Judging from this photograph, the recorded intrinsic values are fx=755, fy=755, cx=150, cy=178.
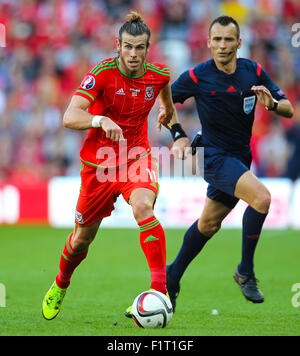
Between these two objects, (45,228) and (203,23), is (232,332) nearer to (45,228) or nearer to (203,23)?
(45,228)

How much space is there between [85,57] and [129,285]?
30.2 ft

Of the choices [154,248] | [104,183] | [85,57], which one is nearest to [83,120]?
[104,183]

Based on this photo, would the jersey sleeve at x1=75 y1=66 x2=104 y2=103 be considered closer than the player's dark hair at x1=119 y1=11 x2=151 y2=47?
Yes

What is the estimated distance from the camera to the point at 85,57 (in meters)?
Answer: 16.8

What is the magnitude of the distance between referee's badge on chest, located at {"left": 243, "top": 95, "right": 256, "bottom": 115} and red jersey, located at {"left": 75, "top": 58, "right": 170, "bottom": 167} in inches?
35.7

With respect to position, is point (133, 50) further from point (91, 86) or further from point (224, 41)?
point (224, 41)

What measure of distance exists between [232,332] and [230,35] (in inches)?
108

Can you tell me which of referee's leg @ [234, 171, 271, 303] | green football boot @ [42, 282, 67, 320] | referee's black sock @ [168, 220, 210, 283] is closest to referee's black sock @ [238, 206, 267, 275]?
referee's leg @ [234, 171, 271, 303]

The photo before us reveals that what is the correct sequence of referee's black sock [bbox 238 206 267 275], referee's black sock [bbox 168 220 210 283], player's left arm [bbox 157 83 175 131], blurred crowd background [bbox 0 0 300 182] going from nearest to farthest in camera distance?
player's left arm [bbox 157 83 175 131] → referee's black sock [bbox 238 206 267 275] → referee's black sock [bbox 168 220 210 283] → blurred crowd background [bbox 0 0 300 182]

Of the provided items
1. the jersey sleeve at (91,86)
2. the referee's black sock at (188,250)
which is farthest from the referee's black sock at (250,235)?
the jersey sleeve at (91,86)

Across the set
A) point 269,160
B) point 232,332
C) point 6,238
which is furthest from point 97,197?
point 269,160

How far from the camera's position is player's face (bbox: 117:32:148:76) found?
6059 mm

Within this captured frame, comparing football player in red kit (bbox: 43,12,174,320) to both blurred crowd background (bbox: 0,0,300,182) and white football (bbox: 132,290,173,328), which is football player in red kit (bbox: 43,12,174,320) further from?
blurred crowd background (bbox: 0,0,300,182)

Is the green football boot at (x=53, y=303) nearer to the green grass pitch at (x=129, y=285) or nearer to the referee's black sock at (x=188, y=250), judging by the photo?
the green grass pitch at (x=129, y=285)
